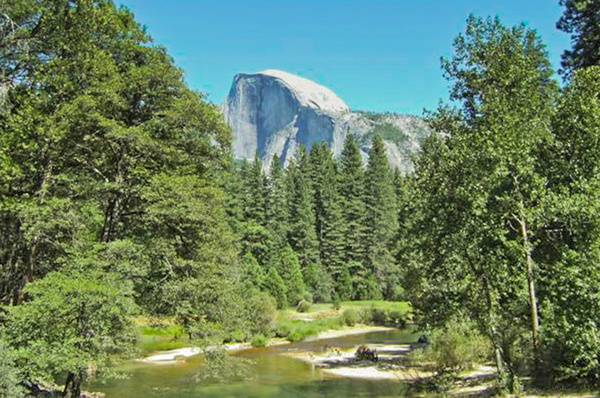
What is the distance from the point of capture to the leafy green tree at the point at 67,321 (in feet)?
44.8

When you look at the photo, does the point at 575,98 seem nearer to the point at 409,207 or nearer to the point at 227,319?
the point at 409,207

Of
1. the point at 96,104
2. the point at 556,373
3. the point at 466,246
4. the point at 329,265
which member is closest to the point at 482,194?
the point at 466,246

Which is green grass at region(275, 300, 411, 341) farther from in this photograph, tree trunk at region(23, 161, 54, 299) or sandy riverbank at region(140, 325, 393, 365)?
tree trunk at region(23, 161, 54, 299)

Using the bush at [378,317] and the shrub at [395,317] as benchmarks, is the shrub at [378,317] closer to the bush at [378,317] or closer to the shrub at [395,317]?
the bush at [378,317]

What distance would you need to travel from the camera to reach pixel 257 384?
24078 mm

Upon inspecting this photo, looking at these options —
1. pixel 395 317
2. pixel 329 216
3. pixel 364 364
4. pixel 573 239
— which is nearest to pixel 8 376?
pixel 573 239

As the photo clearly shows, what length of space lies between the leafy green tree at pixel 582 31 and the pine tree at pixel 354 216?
43515mm

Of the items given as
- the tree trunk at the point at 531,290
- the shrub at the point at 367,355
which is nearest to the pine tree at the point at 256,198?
the shrub at the point at 367,355

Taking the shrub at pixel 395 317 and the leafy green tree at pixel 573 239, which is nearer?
the leafy green tree at pixel 573 239

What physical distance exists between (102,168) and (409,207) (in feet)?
38.2

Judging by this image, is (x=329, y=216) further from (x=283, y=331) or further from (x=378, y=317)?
(x=283, y=331)

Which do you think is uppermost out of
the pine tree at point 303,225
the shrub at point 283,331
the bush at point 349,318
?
the pine tree at point 303,225

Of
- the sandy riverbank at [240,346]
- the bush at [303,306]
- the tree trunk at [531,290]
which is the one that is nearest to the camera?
the tree trunk at [531,290]

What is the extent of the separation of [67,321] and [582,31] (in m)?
26.6
